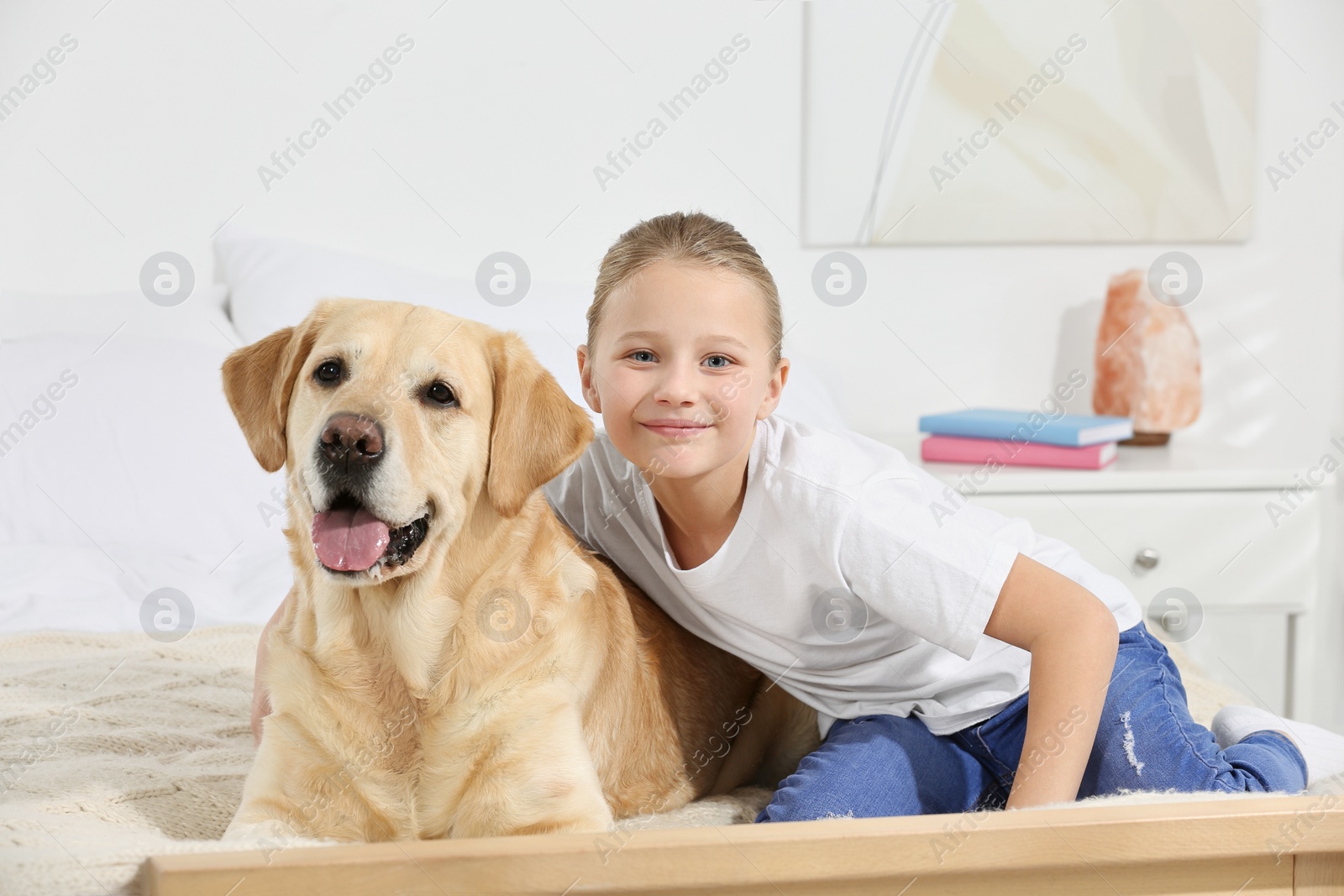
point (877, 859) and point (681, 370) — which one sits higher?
point (681, 370)

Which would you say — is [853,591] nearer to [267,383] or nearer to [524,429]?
[524,429]

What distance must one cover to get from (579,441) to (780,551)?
0.32 metres

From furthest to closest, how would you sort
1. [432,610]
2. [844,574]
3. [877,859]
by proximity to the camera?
[844,574]
[432,610]
[877,859]

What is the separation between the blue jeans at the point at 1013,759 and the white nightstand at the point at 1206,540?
1040 millimetres

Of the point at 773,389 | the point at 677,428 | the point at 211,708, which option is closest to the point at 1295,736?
the point at 773,389

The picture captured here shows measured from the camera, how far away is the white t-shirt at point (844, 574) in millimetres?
1373

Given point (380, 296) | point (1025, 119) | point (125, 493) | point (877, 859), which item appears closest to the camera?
point (877, 859)

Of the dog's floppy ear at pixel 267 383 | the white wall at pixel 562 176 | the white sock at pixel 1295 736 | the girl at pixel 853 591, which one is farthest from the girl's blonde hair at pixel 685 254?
the white wall at pixel 562 176

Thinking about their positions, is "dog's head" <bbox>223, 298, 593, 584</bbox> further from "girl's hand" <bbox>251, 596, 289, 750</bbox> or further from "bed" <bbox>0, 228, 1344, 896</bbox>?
"bed" <bbox>0, 228, 1344, 896</bbox>

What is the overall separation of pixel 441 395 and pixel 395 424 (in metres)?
0.09

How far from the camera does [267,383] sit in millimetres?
1369

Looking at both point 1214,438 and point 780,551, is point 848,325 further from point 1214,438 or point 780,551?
point 780,551

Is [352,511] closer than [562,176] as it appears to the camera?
Yes

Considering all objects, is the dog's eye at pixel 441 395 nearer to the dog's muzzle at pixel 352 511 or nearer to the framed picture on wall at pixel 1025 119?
the dog's muzzle at pixel 352 511
